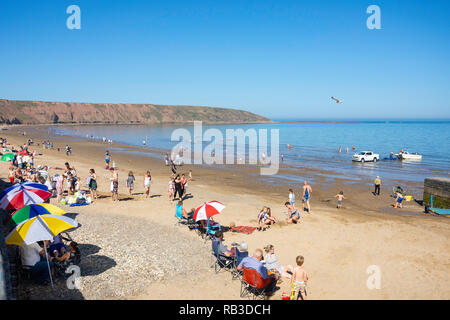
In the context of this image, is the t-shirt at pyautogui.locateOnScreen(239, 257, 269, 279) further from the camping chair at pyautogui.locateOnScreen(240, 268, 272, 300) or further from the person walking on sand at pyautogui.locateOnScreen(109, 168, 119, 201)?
the person walking on sand at pyautogui.locateOnScreen(109, 168, 119, 201)

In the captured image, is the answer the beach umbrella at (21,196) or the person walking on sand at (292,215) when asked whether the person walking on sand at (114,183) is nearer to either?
the beach umbrella at (21,196)

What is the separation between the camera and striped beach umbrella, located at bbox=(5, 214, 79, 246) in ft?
21.6

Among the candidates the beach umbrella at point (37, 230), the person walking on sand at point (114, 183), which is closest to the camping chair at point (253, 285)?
the beach umbrella at point (37, 230)

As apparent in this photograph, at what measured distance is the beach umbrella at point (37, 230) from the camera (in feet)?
21.6

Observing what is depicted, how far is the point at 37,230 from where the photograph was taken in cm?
682

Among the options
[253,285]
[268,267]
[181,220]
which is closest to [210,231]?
[181,220]

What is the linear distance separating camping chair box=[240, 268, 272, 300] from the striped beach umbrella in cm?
436

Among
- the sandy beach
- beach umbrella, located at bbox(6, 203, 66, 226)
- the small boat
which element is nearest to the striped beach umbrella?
beach umbrella, located at bbox(6, 203, 66, 226)

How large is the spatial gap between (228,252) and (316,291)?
253 cm

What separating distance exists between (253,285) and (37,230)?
16.7 feet

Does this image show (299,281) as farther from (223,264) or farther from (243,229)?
(243,229)
